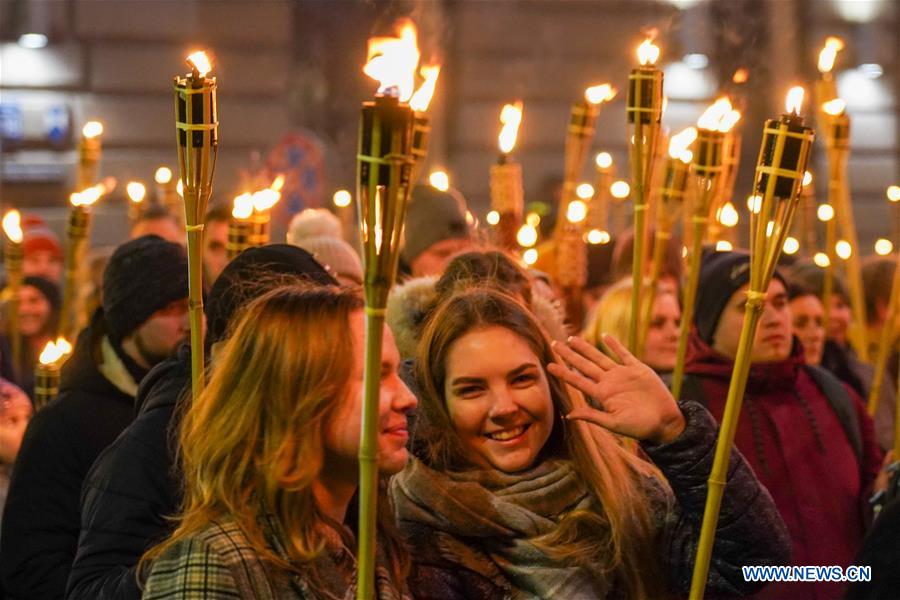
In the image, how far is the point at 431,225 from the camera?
540 cm

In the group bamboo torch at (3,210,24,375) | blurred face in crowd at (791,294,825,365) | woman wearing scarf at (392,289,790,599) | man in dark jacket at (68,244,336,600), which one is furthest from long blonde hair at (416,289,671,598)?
bamboo torch at (3,210,24,375)

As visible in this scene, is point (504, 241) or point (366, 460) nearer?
point (366, 460)

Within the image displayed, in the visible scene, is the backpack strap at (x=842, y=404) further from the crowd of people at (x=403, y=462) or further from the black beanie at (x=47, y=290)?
the black beanie at (x=47, y=290)

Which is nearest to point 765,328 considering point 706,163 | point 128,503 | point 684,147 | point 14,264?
point 684,147

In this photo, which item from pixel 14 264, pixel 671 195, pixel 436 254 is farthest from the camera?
pixel 14 264

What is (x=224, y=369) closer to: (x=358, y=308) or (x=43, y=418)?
(x=358, y=308)

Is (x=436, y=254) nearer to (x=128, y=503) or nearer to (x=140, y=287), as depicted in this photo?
(x=140, y=287)

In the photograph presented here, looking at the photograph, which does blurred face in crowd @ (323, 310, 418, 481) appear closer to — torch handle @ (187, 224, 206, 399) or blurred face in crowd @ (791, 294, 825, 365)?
torch handle @ (187, 224, 206, 399)

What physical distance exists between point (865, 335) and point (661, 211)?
2.09 m

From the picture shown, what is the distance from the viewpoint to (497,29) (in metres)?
15.2

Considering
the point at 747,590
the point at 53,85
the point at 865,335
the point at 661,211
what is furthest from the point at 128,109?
the point at 747,590

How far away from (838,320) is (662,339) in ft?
4.86

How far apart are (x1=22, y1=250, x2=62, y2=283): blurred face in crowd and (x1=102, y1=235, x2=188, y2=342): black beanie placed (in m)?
4.19

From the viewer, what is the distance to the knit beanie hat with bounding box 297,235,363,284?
5062mm
